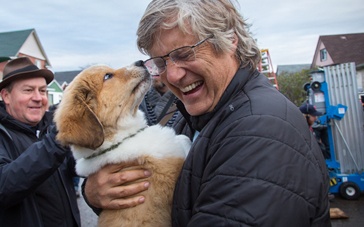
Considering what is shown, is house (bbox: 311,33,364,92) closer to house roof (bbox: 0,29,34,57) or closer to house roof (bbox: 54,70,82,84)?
house roof (bbox: 0,29,34,57)

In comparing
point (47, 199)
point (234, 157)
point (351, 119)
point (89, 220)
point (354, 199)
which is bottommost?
point (354, 199)

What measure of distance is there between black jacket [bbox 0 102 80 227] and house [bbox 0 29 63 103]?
31512 mm

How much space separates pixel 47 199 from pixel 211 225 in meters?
2.15

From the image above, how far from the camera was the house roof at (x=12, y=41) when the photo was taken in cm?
3197

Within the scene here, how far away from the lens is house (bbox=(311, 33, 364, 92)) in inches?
1467

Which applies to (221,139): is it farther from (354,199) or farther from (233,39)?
(354,199)

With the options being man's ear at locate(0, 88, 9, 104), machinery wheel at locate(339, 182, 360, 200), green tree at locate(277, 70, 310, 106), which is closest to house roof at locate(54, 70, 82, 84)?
green tree at locate(277, 70, 310, 106)

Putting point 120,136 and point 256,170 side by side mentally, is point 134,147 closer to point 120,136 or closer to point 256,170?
point 120,136

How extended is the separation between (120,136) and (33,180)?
742 millimetres

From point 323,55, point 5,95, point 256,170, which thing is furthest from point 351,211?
point 323,55

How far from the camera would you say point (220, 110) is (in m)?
1.53

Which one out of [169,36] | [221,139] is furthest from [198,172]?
[169,36]

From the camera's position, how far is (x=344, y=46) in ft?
131

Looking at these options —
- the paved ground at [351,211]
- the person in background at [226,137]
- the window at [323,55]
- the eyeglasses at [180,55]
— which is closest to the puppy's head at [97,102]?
the person in background at [226,137]
